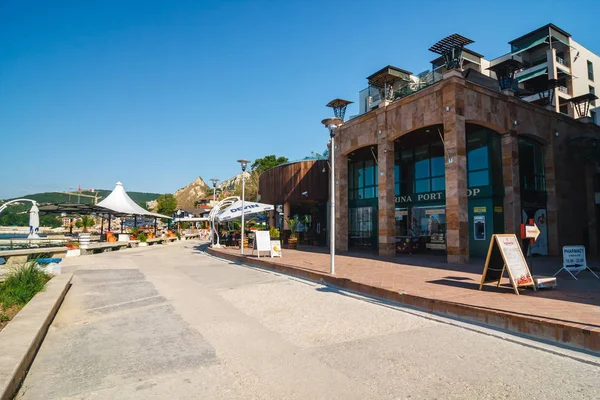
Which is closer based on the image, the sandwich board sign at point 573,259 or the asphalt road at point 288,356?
the asphalt road at point 288,356

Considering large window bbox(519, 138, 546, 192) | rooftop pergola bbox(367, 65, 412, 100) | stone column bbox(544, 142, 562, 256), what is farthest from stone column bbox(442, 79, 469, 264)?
stone column bbox(544, 142, 562, 256)

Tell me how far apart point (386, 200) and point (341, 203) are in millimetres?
3779

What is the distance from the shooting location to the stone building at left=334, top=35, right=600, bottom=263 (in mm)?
12602

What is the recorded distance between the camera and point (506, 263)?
6719 mm

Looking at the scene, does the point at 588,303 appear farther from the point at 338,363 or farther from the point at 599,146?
the point at 599,146

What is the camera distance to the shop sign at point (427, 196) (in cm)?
1547

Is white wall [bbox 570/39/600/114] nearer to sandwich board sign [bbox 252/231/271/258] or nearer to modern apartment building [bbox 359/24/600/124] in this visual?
modern apartment building [bbox 359/24/600/124]

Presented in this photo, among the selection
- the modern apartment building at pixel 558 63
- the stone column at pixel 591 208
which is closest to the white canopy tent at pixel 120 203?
the modern apartment building at pixel 558 63

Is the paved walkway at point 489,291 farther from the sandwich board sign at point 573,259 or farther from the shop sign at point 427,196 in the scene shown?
the shop sign at point 427,196

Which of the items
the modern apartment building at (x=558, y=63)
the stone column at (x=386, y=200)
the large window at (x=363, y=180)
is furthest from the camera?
the modern apartment building at (x=558, y=63)

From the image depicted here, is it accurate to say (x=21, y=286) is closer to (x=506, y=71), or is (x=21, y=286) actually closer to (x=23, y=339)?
(x=23, y=339)

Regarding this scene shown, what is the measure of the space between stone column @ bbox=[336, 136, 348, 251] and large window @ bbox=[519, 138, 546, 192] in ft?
26.7

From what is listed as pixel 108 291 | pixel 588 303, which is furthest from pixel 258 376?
pixel 108 291

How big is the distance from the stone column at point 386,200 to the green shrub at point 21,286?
38.0 ft
